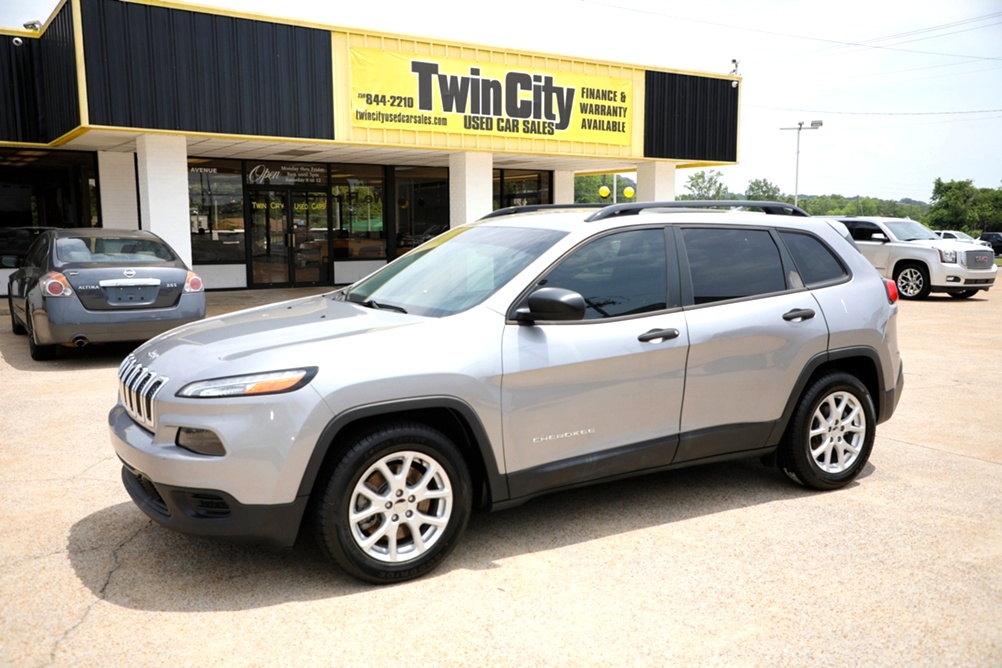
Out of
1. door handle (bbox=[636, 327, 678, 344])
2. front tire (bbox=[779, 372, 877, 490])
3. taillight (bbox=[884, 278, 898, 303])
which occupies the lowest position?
front tire (bbox=[779, 372, 877, 490])

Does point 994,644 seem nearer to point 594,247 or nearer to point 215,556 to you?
point 594,247

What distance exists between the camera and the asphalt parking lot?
3.30 metres

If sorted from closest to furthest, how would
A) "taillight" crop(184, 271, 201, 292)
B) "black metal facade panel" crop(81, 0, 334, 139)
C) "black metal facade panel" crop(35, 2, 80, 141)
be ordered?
"taillight" crop(184, 271, 201, 292) → "black metal facade panel" crop(81, 0, 334, 139) → "black metal facade panel" crop(35, 2, 80, 141)

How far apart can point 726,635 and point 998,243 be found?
176 ft

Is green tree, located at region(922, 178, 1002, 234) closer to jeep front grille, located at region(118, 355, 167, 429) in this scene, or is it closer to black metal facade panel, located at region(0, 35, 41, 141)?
black metal facade panel, located at region(0, 35, 41, 141)

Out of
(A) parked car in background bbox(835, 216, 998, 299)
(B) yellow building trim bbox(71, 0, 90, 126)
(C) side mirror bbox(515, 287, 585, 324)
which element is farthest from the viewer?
(A) parked car in background bbox(835, 216, 998, 299)

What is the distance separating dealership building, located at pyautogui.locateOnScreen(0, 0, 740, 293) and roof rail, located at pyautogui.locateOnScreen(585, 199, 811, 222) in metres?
10.7

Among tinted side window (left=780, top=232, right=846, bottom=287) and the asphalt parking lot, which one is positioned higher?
tinted side window (left=780, top=232, right=846, bottom=287)

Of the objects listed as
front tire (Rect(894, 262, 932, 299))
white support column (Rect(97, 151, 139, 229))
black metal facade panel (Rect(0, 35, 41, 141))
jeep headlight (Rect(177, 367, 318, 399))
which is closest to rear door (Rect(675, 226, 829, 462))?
jeep headlight (Rect(177, 367, 318, 399))

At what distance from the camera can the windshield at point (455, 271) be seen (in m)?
4.38

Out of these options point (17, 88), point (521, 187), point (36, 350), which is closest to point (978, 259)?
point (521, 187)

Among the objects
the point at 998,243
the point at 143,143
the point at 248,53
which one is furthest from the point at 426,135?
the point at 998,243

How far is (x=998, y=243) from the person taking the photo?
48.7 meters

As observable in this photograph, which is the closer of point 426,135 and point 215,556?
point 215,556
